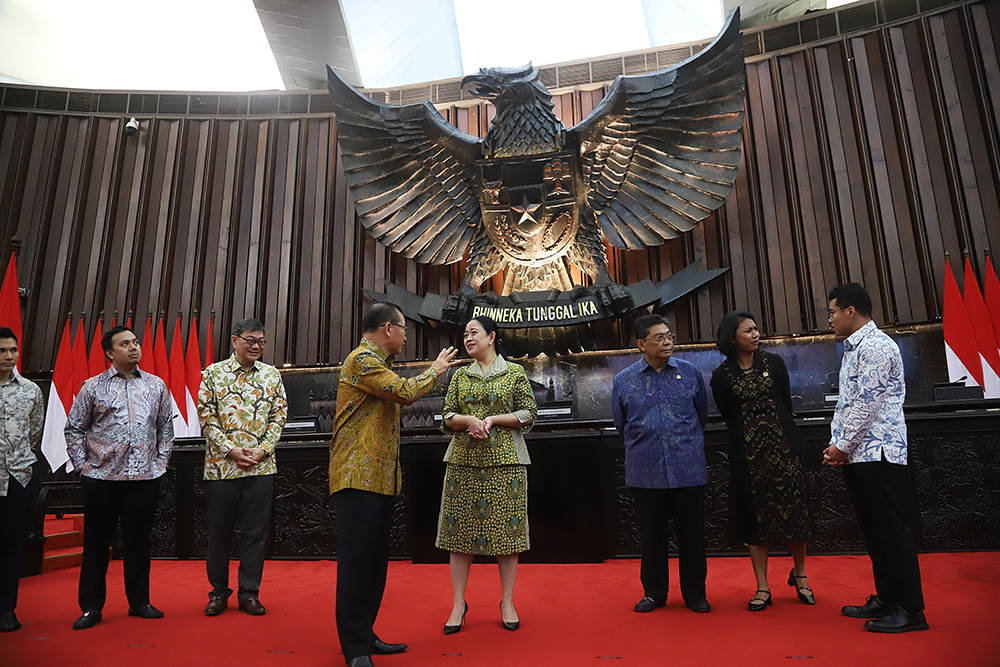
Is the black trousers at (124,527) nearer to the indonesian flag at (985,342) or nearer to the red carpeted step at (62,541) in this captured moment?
the red carpeted step at (62,541)

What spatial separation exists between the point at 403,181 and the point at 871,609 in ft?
15.5

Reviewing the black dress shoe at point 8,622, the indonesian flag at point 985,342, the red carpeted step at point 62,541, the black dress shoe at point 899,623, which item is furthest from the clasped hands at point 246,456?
the indonesian flag at point 985,342

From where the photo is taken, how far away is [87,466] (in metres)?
2.55

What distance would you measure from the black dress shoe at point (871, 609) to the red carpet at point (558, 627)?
2.5 inches

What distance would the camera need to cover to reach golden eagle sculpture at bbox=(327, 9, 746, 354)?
Answer: 16.1 ft

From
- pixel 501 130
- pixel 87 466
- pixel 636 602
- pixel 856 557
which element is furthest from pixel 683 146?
pixel 87 466

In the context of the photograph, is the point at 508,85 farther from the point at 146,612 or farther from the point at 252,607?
the point at 146,612

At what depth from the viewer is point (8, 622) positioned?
2.37 m

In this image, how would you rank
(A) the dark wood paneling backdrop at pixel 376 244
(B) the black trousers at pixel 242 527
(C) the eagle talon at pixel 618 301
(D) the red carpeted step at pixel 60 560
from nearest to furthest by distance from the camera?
(B) the black trousers at pixel 242 527 < (D) the red carpeted step at pixel 60 560 < (A) the dark wood paneling backdrop at pixel 376 244 < (C) the eagle talon at pixel 618 301

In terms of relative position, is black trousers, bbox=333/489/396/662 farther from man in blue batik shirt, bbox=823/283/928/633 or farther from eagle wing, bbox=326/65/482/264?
eagle wing, bbox=326/65/482/264

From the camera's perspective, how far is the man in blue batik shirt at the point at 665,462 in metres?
2.42

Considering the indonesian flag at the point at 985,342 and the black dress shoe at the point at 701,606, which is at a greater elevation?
the indonesian flag at the point at 985,342

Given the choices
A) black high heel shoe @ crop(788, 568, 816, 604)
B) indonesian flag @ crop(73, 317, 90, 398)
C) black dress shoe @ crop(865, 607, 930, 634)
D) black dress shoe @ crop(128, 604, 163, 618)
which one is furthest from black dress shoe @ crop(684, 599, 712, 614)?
indonesian flag @ crop(73, 317, 90, 398)

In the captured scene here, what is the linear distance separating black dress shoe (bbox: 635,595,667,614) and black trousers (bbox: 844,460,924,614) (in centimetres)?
79
